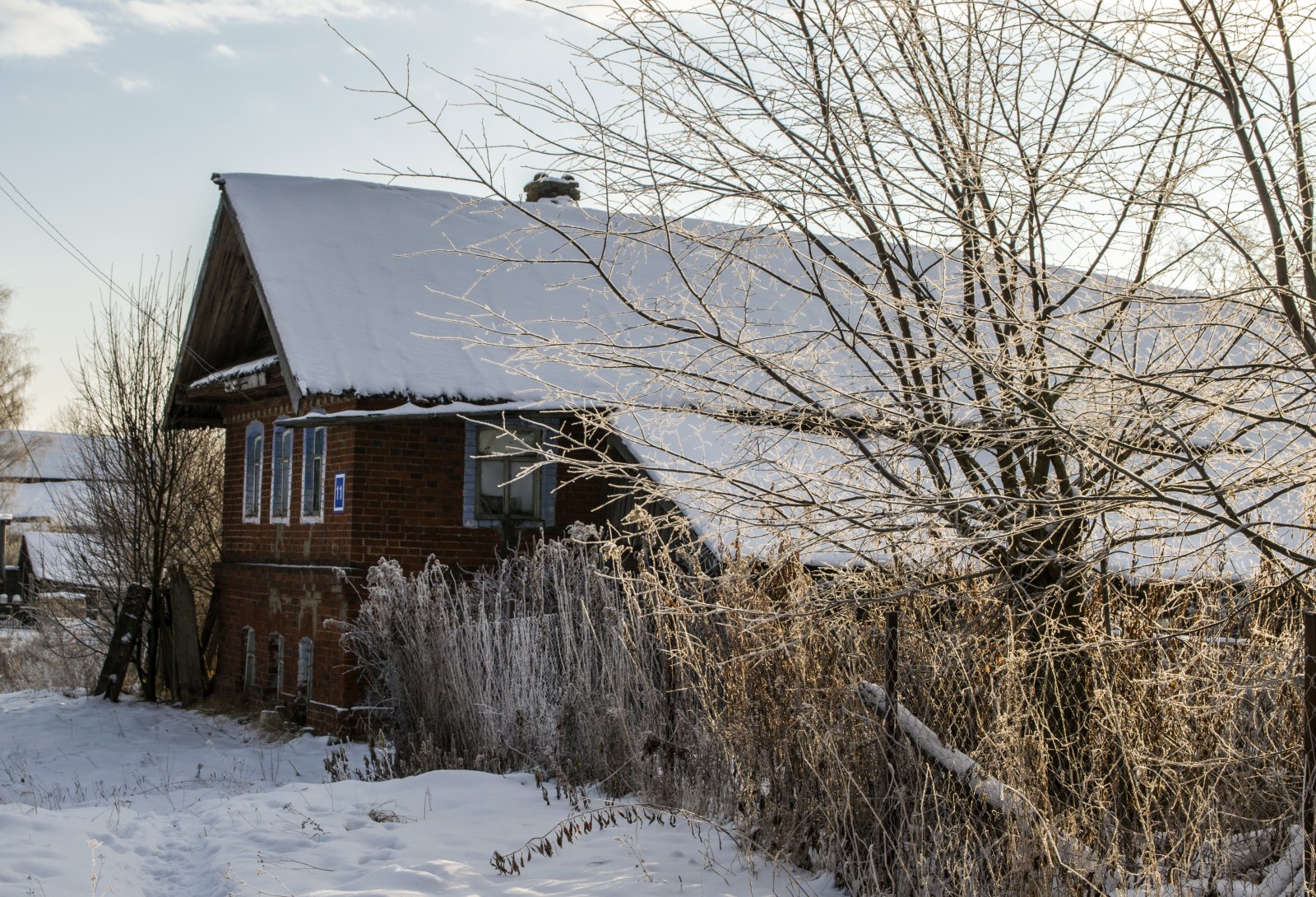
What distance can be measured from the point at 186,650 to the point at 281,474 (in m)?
3.05

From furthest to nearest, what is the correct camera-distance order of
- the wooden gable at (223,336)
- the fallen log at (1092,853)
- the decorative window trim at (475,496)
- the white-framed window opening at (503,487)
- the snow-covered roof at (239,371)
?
the wooden gable at (223,336)
the snow-covered roof at (239,371)
the white-framed window opening at (503,487)
the decorative window trim at (475,496)
the fallen log at (1092,853)

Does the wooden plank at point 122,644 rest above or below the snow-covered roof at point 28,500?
below

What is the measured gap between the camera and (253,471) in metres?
15.8

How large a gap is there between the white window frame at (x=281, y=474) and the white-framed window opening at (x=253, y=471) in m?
0.46

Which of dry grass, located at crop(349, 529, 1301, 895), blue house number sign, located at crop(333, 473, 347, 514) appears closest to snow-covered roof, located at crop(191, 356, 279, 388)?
blue house number sign, located at crop(333, 473, 347, 514)

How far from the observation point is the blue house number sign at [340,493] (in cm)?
1296

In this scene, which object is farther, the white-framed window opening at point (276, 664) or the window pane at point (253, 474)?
the window pane at point (253, 474)

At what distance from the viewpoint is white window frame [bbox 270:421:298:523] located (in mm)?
14680

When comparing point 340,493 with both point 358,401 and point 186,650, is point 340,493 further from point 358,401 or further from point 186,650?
point 186,650

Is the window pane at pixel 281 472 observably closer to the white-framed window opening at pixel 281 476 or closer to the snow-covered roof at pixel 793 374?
the white-framed window opening at pixel 281 476

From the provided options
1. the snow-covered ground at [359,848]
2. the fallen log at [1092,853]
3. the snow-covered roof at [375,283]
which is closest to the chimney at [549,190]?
the snow-covered roof at [375,283]

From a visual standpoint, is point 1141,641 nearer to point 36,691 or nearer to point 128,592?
point 128,592

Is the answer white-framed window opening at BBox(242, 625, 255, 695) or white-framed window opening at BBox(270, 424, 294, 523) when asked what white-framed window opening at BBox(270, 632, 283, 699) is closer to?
white-framed window opening at BBox(242, 625, 255, 695)

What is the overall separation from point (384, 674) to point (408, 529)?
3.65 metres
